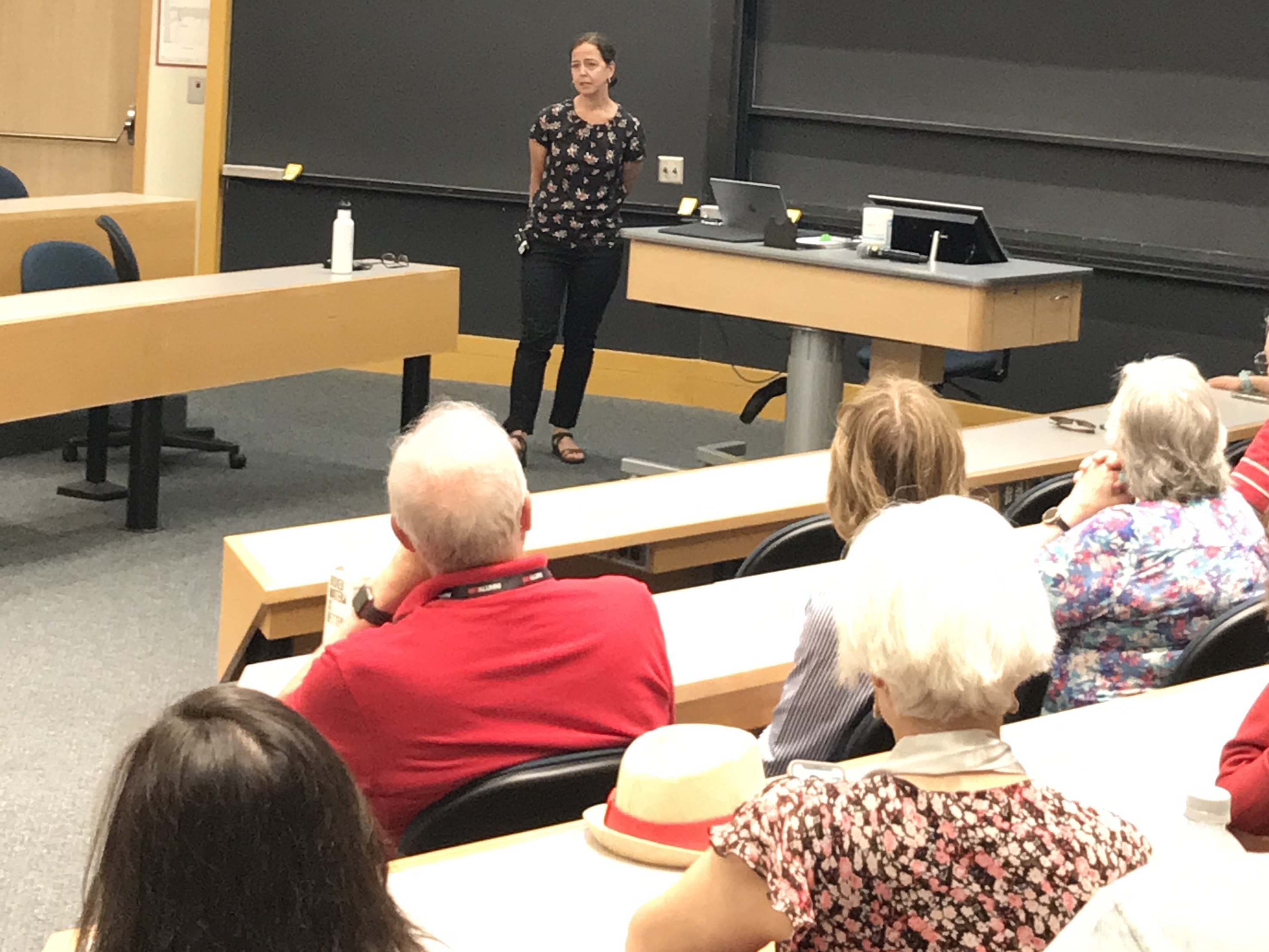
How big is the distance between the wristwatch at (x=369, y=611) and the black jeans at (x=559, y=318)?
4147 millimetres

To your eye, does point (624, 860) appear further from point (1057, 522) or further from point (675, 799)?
point (1057, 522)

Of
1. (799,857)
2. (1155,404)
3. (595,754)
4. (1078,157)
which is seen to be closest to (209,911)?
(799,857)

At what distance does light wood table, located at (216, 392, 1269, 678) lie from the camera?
2.88m

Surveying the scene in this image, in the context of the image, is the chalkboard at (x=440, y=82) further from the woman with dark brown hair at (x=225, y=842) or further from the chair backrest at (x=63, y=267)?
the woman with dark brown hair at (x=225, y=842)

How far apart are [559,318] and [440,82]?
71.3 inches

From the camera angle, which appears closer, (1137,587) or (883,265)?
(1137,587)

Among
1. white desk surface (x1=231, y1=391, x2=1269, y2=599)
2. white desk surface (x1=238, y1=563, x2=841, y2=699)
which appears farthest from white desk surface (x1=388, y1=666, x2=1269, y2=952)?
white desk surface (x1=231, y1=391, x2=1269, y2=599)

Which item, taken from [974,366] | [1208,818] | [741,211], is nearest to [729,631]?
[1208,818]

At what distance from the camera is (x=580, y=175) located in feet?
20.4

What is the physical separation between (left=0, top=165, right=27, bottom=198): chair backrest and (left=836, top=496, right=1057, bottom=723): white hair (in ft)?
19.9

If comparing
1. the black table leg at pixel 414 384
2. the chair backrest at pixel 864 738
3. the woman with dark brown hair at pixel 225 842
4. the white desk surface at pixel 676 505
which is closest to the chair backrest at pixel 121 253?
the black table leg at pixel 414 384

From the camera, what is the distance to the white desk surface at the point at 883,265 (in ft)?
16.7

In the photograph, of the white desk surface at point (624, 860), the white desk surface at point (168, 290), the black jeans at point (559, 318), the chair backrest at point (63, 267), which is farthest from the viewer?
the black jeans at point (559, 318)

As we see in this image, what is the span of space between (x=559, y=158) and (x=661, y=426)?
1.38 meters
